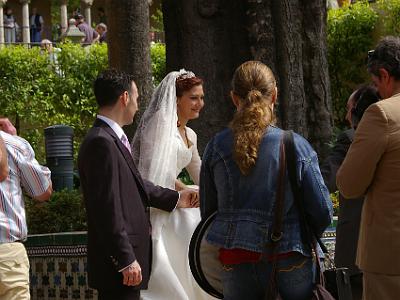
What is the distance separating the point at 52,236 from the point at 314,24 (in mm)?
3514

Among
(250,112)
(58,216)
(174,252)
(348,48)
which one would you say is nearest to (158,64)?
(348,48)

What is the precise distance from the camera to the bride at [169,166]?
722 cm

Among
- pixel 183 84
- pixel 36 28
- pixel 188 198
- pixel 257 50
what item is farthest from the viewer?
pixel 36 28

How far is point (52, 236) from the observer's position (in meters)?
8.84

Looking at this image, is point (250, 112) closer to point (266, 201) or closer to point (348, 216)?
point (266, 201)

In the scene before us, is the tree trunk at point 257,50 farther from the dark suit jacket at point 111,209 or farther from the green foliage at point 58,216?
the dark suit jacket at point 111,209

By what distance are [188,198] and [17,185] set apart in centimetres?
122

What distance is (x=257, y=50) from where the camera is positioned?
994 cm

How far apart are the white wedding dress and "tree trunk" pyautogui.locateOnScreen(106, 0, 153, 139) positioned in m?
2.78

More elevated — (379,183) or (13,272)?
(379,183)

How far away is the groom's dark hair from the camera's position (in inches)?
245

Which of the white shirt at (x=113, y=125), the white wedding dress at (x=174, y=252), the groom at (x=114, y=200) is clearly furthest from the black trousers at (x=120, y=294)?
the white wedding dress at (x=174, y=252)

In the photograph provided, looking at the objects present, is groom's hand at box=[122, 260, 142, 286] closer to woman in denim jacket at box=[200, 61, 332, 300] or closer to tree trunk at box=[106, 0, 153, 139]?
woman in denim jacket at box=[200, 61, 332, 300]

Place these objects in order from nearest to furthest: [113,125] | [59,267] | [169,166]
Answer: [113,125]
[169,166]
[59,267]
